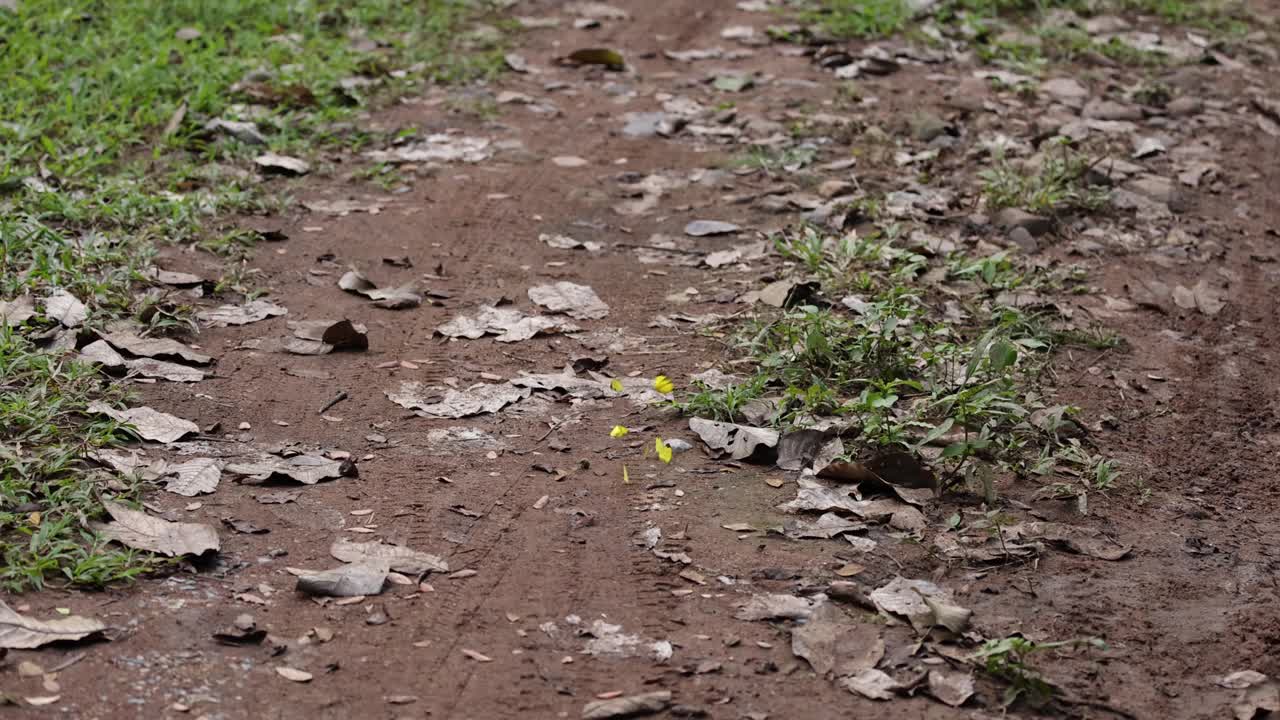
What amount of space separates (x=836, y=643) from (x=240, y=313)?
99.9 inches

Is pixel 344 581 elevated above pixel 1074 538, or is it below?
above

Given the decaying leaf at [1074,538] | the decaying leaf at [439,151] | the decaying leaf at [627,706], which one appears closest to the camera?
the decaying leaf at [627,706]

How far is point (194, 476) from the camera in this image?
338 centimetres

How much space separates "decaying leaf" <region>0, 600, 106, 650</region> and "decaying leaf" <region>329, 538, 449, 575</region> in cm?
59

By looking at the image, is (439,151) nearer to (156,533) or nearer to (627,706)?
(156,533)

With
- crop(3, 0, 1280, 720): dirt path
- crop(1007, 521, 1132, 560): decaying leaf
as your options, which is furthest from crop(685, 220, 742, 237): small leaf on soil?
crop(1007, 521, 1132, 560): decaying leaf

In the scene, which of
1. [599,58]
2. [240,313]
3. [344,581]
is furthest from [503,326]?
[599,58]

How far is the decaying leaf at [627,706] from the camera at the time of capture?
2598 mm

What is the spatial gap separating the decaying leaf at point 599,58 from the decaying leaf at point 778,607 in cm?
484

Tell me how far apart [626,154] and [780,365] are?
229 centimetres

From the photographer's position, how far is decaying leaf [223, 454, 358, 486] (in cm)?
341

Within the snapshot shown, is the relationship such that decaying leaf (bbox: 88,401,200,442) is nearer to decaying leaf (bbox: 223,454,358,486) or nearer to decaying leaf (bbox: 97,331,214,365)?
decaying leaf (bbox: 223,454,358,486)

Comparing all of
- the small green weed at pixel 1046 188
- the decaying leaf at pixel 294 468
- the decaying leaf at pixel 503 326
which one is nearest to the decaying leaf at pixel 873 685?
the decaying leaf at pixel 294 468

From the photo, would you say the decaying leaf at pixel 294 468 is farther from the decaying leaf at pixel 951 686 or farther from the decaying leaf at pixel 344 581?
the decaying leaf at pixel 951 686
